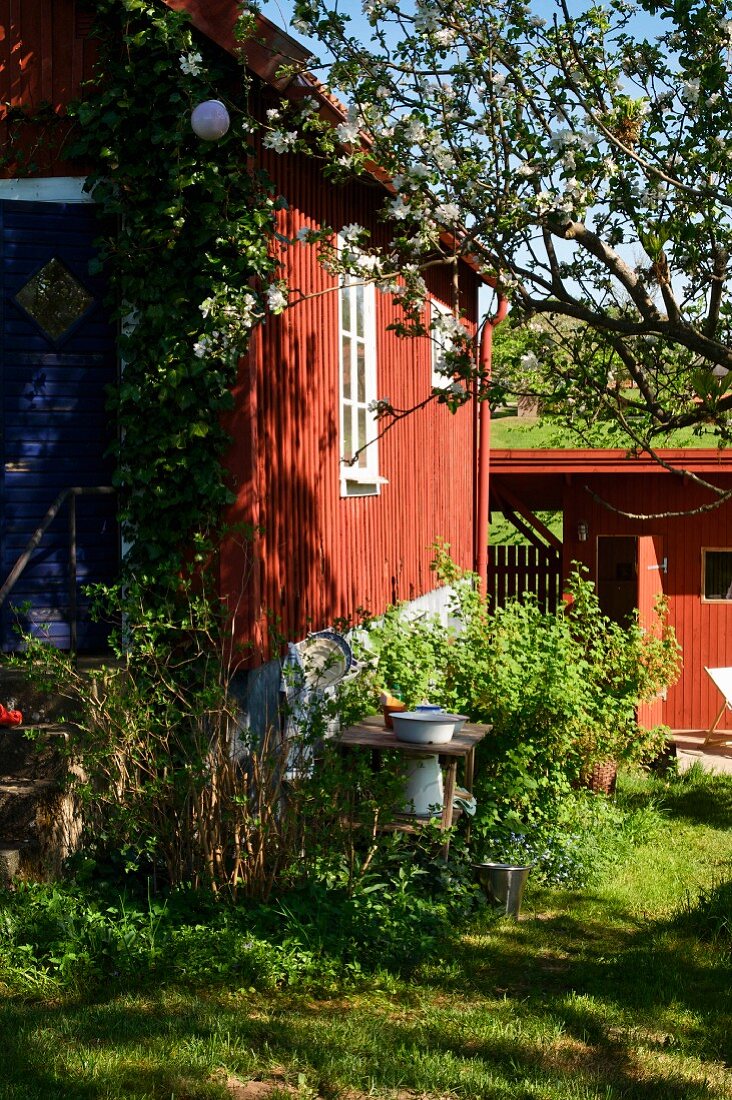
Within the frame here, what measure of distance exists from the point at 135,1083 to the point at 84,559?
3152 millimetres

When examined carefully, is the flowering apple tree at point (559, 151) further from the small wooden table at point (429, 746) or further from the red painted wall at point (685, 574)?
the red painted wall at point (685, 574)

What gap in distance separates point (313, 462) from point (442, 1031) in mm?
3827

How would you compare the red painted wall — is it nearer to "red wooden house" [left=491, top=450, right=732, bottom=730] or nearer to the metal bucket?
"red wooden house" [left=491, top=450, right=732, bottom=730]

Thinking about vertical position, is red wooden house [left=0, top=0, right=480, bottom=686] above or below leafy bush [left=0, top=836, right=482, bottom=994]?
above

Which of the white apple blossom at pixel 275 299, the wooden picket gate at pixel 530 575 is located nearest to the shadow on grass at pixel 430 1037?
the white apple blossom at pixel 275 299

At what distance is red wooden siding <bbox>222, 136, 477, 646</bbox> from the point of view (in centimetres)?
670

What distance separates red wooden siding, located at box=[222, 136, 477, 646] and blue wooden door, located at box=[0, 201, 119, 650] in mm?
820

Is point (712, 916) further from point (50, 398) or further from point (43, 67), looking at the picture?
point (43, 67)

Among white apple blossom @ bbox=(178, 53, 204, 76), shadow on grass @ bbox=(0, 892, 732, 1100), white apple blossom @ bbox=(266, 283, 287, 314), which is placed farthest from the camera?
white apple blossom @ bbox=(178, 53, 204, 76)

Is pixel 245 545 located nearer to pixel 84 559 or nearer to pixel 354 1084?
pixel 84 559

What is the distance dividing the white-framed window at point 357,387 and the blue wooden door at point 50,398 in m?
2.09

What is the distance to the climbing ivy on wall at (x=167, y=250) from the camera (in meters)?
6.34

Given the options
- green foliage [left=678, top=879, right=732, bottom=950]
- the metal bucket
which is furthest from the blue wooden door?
green foliage [left=678, top=879, right=732, bottom=950]

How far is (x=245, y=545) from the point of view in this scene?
6.38 meters
